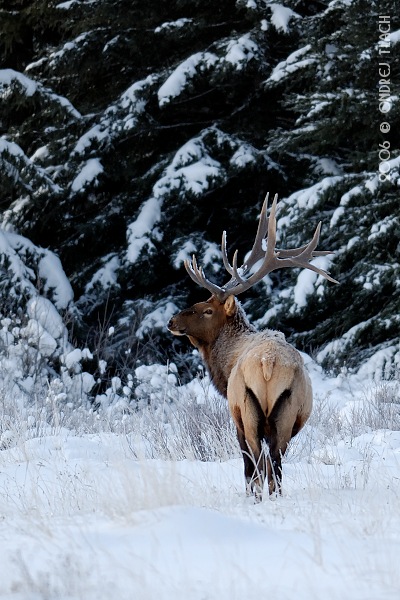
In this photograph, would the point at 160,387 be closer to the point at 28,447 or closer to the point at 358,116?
the point at 28,447

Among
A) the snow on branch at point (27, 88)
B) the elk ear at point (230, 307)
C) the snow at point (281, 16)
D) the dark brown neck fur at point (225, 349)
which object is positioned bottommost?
the snow on branch at point (27, 88)

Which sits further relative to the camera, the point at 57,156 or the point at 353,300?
the point at 57,156

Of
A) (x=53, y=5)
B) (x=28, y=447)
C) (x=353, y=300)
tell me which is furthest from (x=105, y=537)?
(x=53, y=5)

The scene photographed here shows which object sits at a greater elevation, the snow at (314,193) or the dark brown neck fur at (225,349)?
the dark brown neck fur at (225,349)

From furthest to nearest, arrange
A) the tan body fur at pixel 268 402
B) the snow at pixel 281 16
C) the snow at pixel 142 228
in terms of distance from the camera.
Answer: the snow at pixel 142 228
the snow at pixel 281 16
the tan body fur at pixel 268 402

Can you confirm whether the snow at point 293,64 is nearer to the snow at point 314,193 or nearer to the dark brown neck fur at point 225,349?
the snow at point 314,193

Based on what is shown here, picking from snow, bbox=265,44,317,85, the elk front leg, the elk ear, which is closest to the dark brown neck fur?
the elk ear

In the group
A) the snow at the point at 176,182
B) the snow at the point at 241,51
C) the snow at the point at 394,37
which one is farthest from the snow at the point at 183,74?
the snow at the point at 394,37

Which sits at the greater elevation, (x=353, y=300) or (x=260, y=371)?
(x=260, y=371)

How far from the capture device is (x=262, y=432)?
17.0 ft

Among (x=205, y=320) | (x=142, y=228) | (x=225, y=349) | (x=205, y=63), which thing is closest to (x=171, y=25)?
(x=205, y=63)

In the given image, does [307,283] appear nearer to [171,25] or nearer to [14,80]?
[171,25]

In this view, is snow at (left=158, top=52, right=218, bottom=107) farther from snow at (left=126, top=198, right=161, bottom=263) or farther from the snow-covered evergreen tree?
snow at (left=126, top=198, right=161, bottom=263)

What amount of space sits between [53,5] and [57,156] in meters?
2.70
